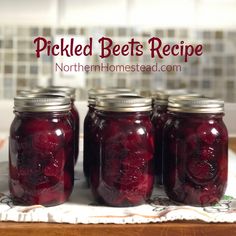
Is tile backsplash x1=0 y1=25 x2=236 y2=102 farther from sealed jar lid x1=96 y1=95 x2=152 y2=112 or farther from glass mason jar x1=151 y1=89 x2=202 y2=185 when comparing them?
sealed jar lid x1=96 y1=95 x2=152 y2=112

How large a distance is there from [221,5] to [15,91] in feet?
2.15

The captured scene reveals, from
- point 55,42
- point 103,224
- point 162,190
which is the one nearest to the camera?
point 103,224

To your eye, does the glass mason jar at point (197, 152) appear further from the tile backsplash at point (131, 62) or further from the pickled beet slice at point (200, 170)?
the tile backsplash at point (131, 62)

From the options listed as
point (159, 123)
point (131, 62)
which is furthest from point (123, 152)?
point (131, 62)

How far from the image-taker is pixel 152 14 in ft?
5.01

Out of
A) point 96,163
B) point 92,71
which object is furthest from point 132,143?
point 92,71

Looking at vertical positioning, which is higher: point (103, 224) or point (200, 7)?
point (200, 7)

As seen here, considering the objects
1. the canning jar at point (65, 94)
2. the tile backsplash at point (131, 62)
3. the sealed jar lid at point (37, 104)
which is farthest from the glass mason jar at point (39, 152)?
the tile backsplash at point (131, 62)

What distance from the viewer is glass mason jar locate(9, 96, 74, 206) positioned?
2.24ft

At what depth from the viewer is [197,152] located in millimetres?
695

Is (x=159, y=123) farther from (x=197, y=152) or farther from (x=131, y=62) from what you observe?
(x=131, y=62)

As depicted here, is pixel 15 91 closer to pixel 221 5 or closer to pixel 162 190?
pixel 221 5

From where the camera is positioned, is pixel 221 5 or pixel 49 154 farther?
pixel 221 5

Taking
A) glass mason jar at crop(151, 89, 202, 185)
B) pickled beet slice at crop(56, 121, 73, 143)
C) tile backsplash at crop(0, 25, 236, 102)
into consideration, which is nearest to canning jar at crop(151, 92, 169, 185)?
glass mason jar at crop(151, 89, 202, 185)
